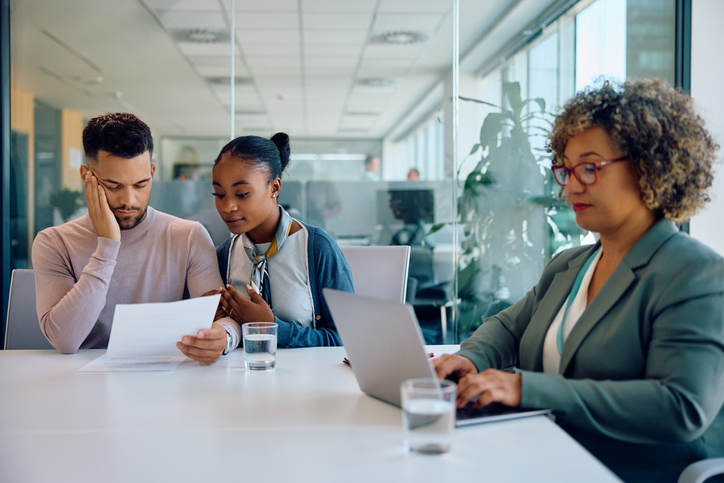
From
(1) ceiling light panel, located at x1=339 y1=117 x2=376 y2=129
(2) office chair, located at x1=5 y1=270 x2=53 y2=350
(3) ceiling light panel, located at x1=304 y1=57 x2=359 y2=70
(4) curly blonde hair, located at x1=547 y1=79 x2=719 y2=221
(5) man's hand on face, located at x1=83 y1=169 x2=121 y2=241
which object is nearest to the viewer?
(4) curly blonde hair, located at x1=547 y1=79 x2=719 y2=221

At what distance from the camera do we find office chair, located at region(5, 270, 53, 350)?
67.1 inches

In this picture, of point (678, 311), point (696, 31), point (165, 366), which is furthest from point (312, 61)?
point (678, 311)

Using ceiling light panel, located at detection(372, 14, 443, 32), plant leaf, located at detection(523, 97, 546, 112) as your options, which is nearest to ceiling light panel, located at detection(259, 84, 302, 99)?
ceiling light panel, located at detection(372, 14, 443, 32)

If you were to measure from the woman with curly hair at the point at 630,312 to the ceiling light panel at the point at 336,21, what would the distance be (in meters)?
2.57

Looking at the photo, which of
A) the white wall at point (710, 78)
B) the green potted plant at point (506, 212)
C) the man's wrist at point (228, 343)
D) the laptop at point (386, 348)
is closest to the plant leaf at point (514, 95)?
the green potted plant at point (506, 212)

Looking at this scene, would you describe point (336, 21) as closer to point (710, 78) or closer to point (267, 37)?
point (267, 37)

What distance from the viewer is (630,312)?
1024 mm

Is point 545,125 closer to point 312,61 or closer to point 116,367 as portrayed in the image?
point 312,61

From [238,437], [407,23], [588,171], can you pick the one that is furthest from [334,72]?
[238,437]

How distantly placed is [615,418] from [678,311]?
0.71 ft

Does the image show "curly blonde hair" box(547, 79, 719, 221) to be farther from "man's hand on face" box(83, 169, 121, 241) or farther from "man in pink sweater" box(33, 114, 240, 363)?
"man's hand on face" box(83, 169, 121, 241)

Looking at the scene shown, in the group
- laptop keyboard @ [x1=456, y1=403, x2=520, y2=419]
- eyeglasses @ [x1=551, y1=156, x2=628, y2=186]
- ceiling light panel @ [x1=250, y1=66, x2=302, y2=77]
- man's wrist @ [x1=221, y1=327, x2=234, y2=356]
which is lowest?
laptop keyboard @ [x1=456, y1=403, x2=520, y2=419]

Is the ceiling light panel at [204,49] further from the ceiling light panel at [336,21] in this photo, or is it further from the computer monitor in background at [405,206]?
the computer monitor in background at [405,206]

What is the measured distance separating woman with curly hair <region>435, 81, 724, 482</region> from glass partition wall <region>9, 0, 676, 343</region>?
198 centimetres
